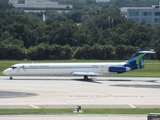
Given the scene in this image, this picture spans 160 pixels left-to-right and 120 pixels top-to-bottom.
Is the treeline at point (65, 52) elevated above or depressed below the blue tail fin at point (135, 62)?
below

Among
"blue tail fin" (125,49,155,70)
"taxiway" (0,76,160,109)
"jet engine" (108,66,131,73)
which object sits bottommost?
"taxiway" (0,76,160,109)

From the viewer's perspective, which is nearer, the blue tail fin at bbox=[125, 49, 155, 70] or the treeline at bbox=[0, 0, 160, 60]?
the blue tail fin at bbox=[125, 49, 155, 70]

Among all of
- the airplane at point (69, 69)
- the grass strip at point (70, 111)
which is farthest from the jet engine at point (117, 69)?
the grass strip at point (70, 111)

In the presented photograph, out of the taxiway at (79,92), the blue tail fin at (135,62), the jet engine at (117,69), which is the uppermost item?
the blue tail fin at (135,62)

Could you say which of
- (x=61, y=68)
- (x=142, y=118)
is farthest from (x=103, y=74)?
(x=142, y=118)

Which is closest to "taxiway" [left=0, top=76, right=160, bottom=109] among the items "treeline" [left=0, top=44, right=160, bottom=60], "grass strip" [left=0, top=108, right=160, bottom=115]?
"grass strip" [left=0, top=108, right=160, bottom=115]

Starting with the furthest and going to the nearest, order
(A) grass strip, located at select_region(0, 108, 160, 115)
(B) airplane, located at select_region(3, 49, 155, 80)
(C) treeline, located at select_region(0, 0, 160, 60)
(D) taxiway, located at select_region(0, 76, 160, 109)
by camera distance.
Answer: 1. (C) treeline, located at select_region(0, 0, 160, 60)
2. (B) airplane, located at select_region(3, 49, 155, 80)
3. (D) taxiway, located at select_region(0, 76, 160, 109)
4. (A) grass strip, located at select_region(0, 108, 160, 115)

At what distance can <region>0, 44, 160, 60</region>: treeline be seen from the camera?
129125 millimetres

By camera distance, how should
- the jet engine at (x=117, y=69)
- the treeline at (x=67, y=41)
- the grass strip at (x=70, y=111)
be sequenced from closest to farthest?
the grass strip at (x=70, y=111)
the jet engine at (x=117, y=69)
the treeline at (x=67, y=41)

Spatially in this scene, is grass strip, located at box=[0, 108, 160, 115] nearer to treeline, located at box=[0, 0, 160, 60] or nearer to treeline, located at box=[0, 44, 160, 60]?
treeline, located at box=[0, 44, 160, 60]

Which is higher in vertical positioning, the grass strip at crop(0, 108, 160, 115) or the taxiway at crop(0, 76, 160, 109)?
the grass strip at crop(0, 108, 160, 115)

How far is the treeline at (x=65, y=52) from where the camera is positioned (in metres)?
129

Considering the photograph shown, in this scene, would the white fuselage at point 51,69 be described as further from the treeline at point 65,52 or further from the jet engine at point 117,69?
the treeline at point 65,52

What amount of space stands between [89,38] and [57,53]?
20744 millimetres
